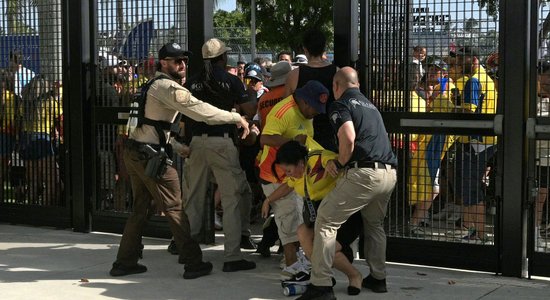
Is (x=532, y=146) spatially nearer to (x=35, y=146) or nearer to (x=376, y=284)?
(x=376, y=284)

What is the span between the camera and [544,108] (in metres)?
7.03

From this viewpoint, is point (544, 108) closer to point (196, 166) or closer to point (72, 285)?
point (196, 166)

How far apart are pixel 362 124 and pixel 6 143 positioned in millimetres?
5516

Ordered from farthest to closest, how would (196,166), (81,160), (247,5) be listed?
(247,5) < (81,160) < (196,166)

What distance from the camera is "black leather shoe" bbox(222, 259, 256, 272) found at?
24.8ft

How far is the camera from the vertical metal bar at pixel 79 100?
9.52 meters

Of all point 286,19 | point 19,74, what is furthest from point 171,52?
point 286,19

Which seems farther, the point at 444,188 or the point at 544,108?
the point at 444,188

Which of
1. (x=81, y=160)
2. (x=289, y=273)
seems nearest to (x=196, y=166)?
(x=289, y=273)

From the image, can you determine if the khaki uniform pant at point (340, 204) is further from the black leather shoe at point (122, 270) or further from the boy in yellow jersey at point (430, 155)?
the black leather shoe at point (122, 270)

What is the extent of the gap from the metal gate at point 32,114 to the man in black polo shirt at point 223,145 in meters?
2.46

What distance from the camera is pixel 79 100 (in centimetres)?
955

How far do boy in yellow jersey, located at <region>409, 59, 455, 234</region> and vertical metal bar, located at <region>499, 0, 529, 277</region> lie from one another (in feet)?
1.61

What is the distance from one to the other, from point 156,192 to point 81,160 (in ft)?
8.30
